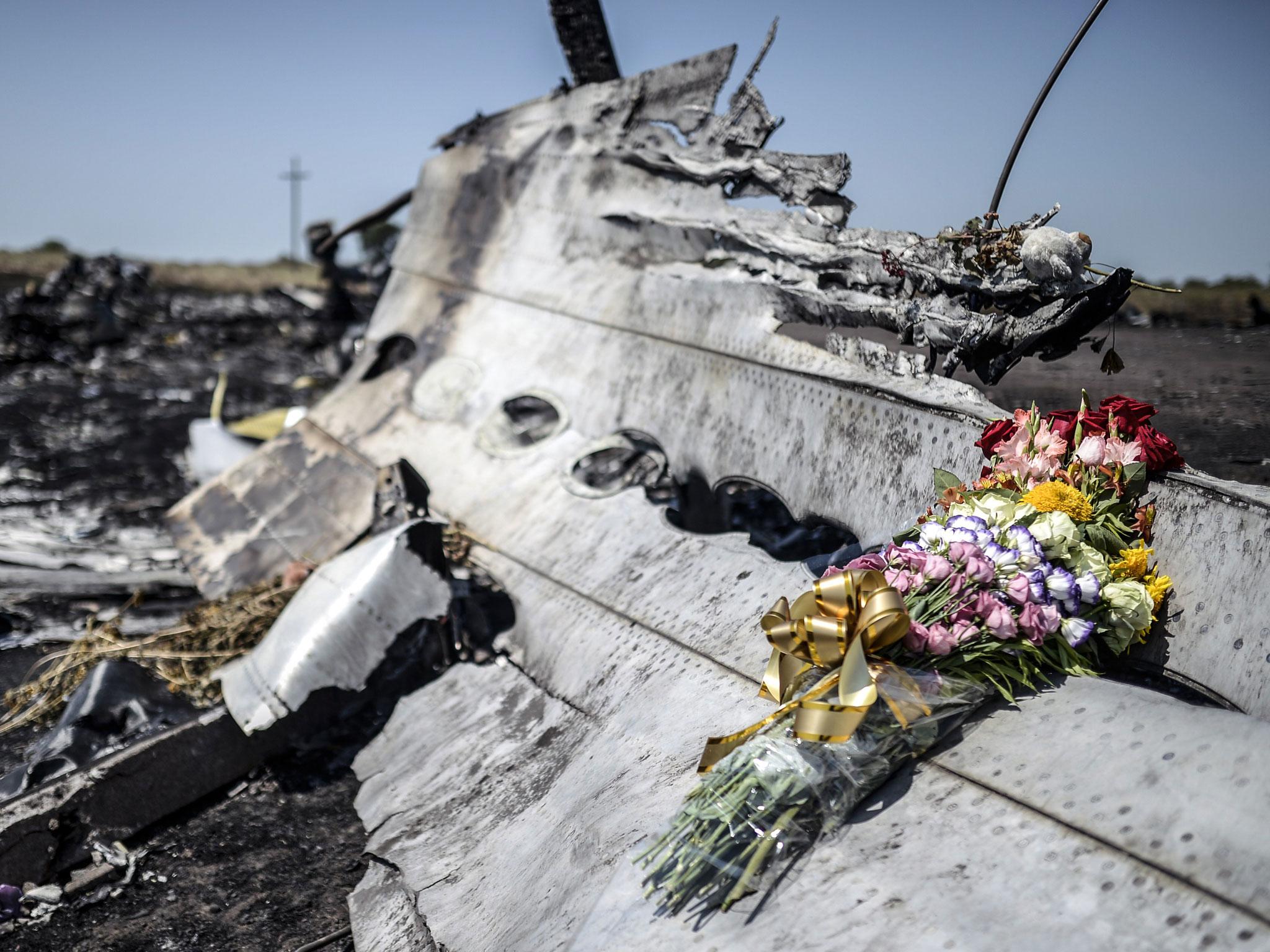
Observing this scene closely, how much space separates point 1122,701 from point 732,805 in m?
1.03

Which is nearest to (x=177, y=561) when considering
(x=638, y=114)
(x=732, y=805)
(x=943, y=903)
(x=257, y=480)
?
(x=257, y=480)

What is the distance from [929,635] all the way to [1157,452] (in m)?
1.01

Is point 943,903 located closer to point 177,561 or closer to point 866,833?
point 866,833

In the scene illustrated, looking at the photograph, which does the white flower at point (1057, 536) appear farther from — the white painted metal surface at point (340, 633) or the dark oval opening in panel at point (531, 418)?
the dark oval opening in panel at point (531, 418)

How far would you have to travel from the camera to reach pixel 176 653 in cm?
497

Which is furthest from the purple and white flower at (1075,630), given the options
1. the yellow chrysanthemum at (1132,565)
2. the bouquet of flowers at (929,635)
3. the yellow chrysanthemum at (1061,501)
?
the yellow chrysanthemum at (1061,501)

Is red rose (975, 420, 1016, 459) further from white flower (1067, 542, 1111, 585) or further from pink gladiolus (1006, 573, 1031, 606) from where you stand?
pink gladiolus (1006, 573, 1031, 606)

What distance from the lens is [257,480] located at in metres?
6.45

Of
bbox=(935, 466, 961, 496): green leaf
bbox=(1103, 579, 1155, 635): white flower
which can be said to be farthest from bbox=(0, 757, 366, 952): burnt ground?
bbox=(1103, 579, 1155, 635): white flower

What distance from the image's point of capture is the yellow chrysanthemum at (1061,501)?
9.05ft

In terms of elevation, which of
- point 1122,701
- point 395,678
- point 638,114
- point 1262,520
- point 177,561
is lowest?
point 177,561

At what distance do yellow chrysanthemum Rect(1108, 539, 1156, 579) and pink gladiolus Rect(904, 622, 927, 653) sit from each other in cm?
69

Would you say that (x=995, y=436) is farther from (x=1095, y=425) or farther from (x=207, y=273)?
(x=207, y=273)

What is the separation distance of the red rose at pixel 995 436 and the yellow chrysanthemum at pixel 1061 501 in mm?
287
